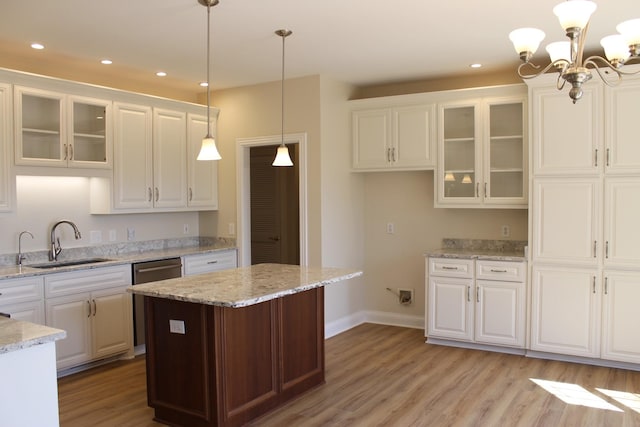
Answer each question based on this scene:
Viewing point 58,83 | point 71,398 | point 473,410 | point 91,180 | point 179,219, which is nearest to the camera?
point 473,410

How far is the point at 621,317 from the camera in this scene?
14.1 feet

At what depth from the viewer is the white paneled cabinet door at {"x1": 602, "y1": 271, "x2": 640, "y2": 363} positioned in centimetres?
426

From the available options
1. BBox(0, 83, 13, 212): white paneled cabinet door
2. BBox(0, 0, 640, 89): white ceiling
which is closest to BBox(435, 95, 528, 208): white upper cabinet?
BBox(0, 0, 640, 89): white ceiling

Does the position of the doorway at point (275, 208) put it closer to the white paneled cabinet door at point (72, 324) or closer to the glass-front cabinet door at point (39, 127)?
the glass-front cabinet door at point (39, 127)

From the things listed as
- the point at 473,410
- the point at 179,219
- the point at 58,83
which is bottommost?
the point at 473,410

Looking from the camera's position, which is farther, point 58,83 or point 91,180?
point 91,180

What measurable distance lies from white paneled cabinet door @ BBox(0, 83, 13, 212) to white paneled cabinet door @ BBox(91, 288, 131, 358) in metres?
1.00

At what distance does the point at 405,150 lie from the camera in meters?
5.44

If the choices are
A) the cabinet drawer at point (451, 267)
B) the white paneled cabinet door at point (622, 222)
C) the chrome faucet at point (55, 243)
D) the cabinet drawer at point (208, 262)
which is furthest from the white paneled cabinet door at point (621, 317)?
the chrome faucet at point (55, 243)

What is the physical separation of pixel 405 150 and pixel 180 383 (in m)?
3.22

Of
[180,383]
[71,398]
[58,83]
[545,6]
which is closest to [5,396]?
[180,383]

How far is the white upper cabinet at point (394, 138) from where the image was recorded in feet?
17.5

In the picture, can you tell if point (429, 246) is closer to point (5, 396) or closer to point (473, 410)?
point (473, 410)

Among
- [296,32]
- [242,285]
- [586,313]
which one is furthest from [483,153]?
[242,285]
